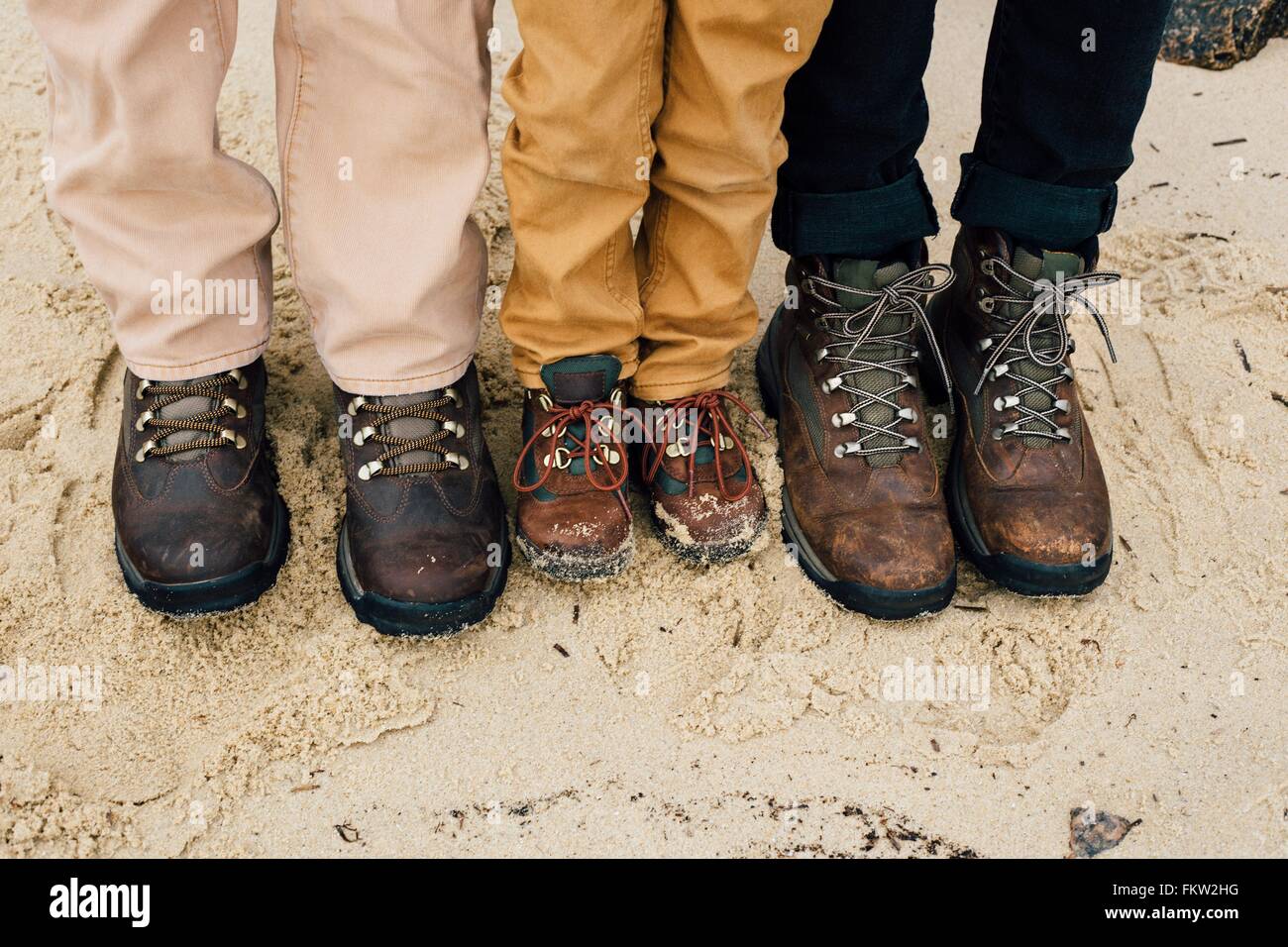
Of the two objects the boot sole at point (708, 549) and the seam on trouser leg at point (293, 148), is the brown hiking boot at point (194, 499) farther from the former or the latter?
the boot sole at point (708, 549)

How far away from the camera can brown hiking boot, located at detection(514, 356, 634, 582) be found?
1.44 meters

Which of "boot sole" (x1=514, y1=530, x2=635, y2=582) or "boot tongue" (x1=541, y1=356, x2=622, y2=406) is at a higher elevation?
"boot tongue" (x1=541, y1=356, x2=622, y2=406)

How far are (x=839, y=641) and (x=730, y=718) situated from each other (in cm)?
21

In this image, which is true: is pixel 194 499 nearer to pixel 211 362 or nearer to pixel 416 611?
pixel 211 362

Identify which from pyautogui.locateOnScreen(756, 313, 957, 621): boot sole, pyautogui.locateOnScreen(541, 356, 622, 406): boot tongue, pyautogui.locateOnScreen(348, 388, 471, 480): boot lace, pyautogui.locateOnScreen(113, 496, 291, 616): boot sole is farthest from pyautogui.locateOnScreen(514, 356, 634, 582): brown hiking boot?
pyautogui.locateOnScreen(113, 496, 291, 616): boot sole

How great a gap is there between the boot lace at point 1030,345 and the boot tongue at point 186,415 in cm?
117

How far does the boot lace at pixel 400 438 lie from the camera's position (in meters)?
1.41

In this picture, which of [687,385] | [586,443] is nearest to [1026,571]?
[687,385]

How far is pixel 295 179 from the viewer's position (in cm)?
127

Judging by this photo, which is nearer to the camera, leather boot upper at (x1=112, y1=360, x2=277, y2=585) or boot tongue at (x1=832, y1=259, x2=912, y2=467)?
leather boot upper at (x1=112, y1=360, x2=277, y2=585)

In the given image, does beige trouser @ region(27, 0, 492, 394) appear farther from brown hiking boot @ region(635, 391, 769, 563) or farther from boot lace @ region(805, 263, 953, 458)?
boot lace @ region(805, 263, 953, 458)


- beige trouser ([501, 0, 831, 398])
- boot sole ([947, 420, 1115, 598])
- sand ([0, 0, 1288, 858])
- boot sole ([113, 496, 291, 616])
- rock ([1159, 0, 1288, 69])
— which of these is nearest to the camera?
beige trouser ([501, 0, 831, 398])

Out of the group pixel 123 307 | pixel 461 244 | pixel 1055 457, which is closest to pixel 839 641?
pixel 1055 457

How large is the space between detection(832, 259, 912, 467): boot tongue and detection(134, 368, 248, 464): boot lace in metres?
0.92
